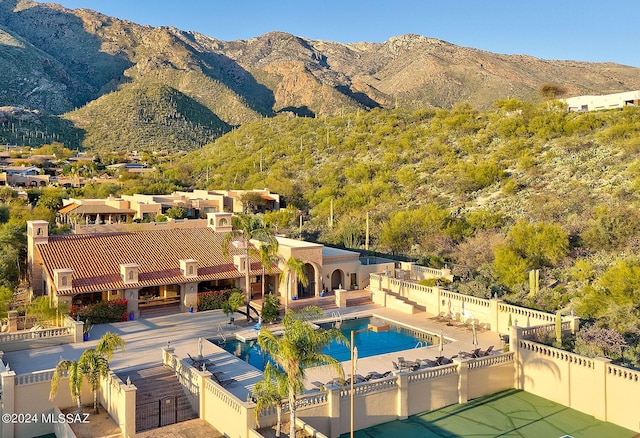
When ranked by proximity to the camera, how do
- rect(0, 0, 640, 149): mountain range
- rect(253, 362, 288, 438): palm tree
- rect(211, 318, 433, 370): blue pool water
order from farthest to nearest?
rect(0, 0, 640, 149): mountain range
rect(211, 318, 433, 370): blue pool water
rect(253, 362, 288, 438): palm tree

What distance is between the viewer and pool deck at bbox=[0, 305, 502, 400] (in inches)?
669

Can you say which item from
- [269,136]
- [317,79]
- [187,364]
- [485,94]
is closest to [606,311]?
[187,364]

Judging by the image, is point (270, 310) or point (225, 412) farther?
point (270, 310)

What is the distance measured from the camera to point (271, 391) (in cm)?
1230

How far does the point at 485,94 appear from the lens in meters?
91.6

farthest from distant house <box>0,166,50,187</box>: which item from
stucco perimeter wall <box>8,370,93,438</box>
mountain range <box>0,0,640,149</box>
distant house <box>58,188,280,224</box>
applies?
stucco perimeter wall <box>8,370,93,438</box>

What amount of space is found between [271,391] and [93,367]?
203 inches

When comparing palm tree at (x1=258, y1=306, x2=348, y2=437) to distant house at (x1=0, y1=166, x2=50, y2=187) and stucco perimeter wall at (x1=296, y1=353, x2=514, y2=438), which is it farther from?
distant house at (x1=0, y1=166, x2=50, y2=187)

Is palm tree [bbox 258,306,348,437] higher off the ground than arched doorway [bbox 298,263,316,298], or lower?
higher

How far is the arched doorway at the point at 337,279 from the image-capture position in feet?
94.8

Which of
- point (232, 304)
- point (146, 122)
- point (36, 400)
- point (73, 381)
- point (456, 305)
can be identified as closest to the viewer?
point (73, 381)

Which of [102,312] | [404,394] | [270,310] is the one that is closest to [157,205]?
[102,312]

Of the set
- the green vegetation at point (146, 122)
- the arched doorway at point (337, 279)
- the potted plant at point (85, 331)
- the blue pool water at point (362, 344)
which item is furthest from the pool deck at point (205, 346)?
the green vegetation at point (146, 122)

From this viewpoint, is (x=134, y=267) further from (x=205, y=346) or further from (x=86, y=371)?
(x=86, y=371)
